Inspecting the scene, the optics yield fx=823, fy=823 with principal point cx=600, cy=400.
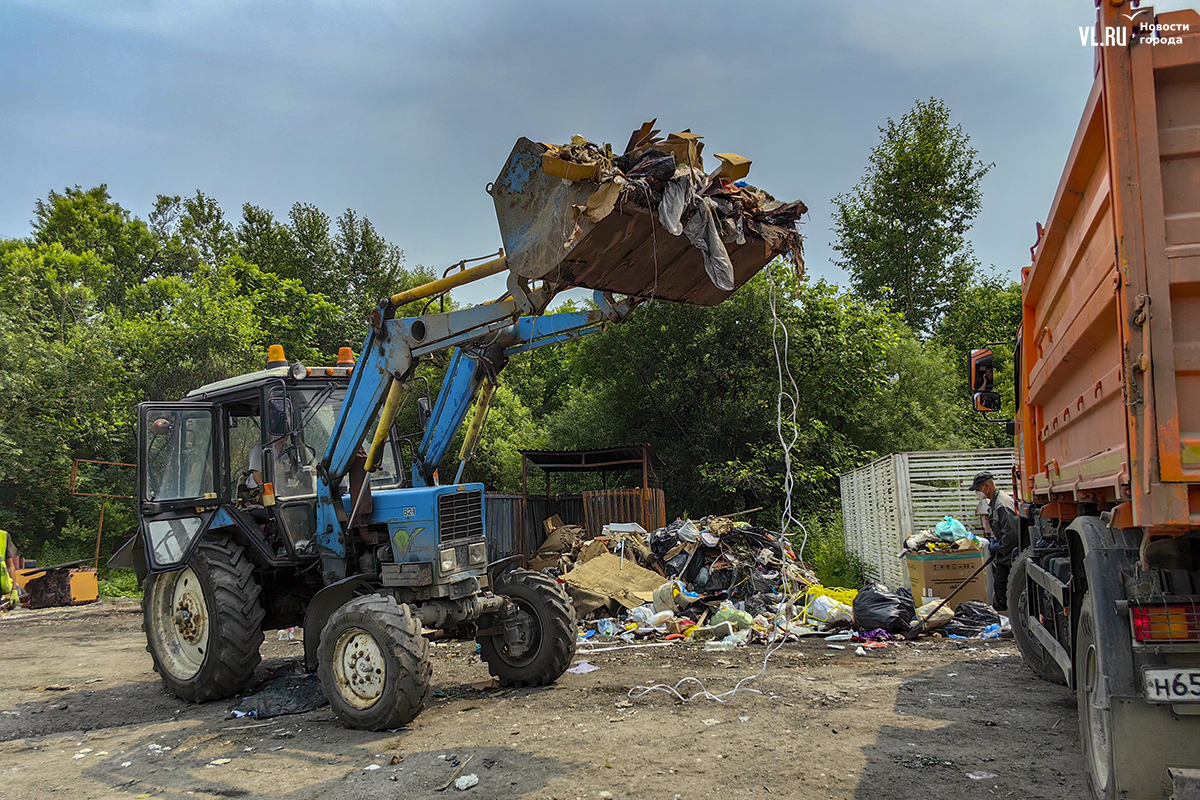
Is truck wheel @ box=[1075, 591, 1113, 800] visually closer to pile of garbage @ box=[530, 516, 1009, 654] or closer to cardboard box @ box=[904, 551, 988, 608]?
pile of garbage @ box=[530, 516, 1009, 654]

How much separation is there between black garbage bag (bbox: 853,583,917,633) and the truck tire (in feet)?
16.5

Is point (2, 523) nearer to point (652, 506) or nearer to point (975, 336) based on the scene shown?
point (652, 506)

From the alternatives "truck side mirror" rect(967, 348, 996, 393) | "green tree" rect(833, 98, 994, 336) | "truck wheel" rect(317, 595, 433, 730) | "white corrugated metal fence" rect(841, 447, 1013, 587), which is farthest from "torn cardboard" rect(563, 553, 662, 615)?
"green tree" rect(833, 98, 994, 336)

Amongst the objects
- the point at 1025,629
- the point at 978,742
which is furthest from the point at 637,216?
the point at 1025,629

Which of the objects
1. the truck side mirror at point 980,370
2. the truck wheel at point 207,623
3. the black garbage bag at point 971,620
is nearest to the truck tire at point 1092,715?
the truck side mirror at point 980,370

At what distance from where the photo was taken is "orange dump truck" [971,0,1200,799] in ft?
8.50

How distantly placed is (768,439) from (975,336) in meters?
12.6

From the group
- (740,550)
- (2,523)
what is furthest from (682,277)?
(2,523)

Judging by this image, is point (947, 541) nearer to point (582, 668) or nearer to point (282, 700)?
point (582, 668)

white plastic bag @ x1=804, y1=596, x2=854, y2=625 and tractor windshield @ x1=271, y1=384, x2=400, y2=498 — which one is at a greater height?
tractor windshield @ x1=271, y1=384, x2=400, y2=498

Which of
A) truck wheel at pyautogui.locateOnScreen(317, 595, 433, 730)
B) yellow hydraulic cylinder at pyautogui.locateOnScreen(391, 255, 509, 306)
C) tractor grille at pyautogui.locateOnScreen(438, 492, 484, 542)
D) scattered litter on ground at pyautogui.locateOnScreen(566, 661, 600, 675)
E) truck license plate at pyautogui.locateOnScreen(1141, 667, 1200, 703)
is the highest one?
yellow hydraulic cylinder at pyautogui.locateOnScreen(391, 255, 509, 306)

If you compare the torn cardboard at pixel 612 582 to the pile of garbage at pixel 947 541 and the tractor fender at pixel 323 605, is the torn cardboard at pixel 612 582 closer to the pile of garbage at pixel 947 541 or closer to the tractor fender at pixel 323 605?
the pile of garbage at pixel 947 541

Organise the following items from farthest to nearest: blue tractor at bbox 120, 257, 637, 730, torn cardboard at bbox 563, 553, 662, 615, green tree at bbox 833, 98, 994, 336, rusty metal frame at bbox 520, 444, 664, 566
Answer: green tree at bbox 833, 98, 994, 336 → rusty metal frame at bbox 520, 444, 664, 566 → torn cardboard at bbox 563, 553, 662, 615 → blue tractor at bbox 120, 257, 637, 730

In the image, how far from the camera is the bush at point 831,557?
1327 centimetres
